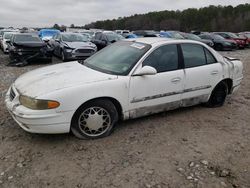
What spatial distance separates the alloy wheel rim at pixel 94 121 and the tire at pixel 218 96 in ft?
8.17

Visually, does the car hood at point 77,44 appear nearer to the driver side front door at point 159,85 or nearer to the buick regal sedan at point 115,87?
the buick regal sedan at point 115,87

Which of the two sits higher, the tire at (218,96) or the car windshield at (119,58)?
the car windshield at (119,58)

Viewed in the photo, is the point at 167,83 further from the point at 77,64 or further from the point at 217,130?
the point at 77,64

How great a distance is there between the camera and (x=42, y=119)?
335cm

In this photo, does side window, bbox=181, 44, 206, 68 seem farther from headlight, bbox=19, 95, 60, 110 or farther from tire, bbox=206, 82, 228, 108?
headlight, bbox=19, 95, 60, 110

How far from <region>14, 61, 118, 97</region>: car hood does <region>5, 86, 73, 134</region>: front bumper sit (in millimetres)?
244

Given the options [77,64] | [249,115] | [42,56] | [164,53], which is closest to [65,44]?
[42,56]

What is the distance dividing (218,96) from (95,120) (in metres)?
2.88

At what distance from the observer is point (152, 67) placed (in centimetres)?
407

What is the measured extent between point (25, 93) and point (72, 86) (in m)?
0.68

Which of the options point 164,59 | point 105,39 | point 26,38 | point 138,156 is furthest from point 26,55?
point 138,156

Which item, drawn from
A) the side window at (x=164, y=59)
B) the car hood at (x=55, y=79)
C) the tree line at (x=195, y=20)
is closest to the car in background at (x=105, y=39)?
the side window at (x=164, y=59)

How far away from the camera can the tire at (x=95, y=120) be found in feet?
11.8

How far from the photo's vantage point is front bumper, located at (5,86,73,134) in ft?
10.9
